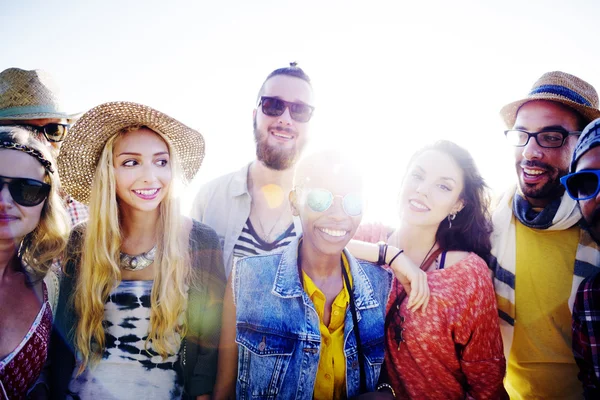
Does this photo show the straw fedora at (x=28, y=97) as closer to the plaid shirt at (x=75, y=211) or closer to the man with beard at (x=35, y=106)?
the man with beard at (x=35, y=106)

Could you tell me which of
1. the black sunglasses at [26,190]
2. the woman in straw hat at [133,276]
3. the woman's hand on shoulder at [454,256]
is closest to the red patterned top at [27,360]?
the woman in straw hat at [133,276]

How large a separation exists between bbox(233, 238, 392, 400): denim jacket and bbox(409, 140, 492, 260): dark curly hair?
3.10 ft

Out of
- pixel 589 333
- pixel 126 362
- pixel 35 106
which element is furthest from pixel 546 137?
pixel 35 106

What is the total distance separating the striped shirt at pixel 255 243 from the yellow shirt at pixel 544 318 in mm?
2104

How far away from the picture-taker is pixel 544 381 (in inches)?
112

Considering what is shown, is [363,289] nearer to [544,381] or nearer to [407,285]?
[407,285]

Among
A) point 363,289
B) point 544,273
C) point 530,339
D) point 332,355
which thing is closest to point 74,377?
point 332,355

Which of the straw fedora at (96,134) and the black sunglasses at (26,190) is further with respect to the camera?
the straw fedora at (96,134)

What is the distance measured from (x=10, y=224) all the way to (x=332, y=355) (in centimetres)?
235

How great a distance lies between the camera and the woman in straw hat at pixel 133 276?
8.26 ft

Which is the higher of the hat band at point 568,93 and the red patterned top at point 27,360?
the hat band at point 568,93

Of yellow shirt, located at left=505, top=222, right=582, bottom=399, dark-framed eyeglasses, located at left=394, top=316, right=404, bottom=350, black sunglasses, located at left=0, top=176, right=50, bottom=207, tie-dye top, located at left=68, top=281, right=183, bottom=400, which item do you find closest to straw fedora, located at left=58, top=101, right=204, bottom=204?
black sunglasses, located at left=0, top=176, right=50, bottom=207

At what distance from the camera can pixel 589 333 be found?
7.07ft

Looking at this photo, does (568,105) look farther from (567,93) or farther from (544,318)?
(544,318)
